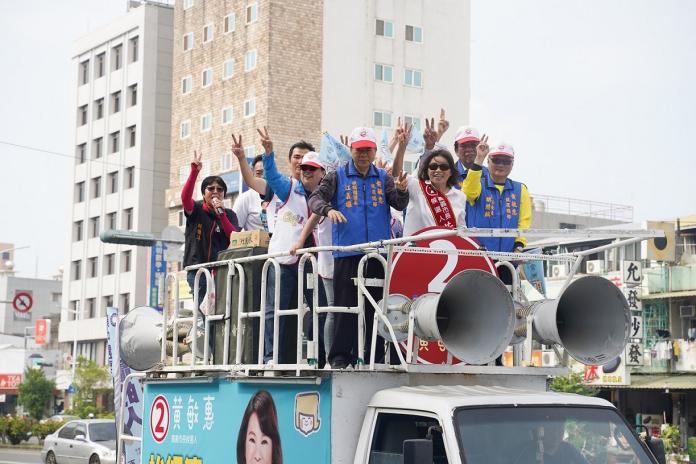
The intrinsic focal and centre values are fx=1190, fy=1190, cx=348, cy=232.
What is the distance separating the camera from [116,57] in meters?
79.0

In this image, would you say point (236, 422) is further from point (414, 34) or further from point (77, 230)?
point (77, 230)

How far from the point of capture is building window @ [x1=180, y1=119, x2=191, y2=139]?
67375 mm

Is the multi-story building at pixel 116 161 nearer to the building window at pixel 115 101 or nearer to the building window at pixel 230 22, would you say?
the building window at pixel 115 101

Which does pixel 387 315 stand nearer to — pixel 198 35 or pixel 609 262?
pixel 609 262

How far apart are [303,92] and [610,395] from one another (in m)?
23.6

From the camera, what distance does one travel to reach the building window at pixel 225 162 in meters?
63.1

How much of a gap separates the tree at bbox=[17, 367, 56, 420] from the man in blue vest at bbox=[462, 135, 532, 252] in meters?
68.0

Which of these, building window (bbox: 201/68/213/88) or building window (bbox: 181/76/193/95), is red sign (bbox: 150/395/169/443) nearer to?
building window (bbox: 201/68/213/88)

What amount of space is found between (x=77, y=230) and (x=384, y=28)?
29633 mm

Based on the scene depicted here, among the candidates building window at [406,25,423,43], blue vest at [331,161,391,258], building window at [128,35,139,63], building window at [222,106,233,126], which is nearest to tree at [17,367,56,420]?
building window at [128,35,139,63]

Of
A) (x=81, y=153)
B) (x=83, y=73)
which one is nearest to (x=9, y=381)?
(x=81, y=153)

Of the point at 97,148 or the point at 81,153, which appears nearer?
the point at 97,148

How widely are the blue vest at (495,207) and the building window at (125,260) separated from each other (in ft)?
225

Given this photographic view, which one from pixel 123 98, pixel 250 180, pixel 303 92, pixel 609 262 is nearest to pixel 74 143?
pixel 123 98
